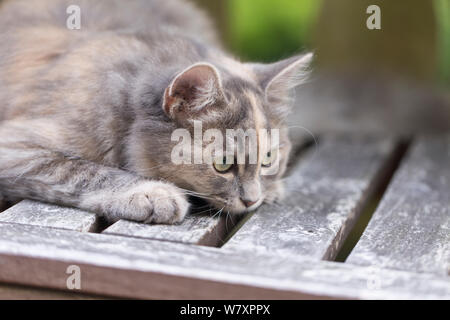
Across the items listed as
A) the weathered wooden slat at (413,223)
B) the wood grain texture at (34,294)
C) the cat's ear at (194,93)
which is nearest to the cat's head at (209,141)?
the cat's ear at (194,93)

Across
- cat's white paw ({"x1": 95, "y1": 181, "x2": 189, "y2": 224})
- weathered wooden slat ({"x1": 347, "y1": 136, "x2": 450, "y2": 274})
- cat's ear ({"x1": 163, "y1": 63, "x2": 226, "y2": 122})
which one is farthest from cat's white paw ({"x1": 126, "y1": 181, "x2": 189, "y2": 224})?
weathered wooden slat ({"x1": 347, "y1": 136, "x2": 450, "y2": 274})

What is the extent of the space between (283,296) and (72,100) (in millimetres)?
1089

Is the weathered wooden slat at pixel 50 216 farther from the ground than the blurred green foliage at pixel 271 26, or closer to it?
closer to it

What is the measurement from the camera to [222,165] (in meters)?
1.98

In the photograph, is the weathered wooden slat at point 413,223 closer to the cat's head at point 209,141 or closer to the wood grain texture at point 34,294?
the cat's head at point 209,141

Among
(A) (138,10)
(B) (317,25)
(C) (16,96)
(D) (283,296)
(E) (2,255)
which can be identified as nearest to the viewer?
(D) (283,296)

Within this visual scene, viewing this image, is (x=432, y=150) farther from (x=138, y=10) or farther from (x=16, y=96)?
(x=16, y=96)

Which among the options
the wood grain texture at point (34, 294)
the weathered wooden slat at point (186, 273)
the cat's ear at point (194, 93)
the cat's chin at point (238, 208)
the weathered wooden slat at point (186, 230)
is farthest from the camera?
the cat's chin at point (238, 208)

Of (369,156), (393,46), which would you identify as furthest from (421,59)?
(369,156)

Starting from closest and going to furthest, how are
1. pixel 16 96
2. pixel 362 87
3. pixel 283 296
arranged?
1. pixel 283 296
2. pixel 16 96
3. pixel 362 87

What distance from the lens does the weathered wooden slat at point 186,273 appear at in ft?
4.80

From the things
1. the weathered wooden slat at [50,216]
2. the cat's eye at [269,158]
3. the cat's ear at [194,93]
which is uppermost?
the cat's ear at [194,93]

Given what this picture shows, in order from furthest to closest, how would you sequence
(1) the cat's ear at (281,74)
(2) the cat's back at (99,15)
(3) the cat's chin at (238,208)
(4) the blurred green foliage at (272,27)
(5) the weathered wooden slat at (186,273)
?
(4) the blurred green foliage at (272,27) → (2) the cat's back at (99,15) → (1) the cat's ear at (281,74) → (3) the cat's chin at (238,208) → (5) the weathered wooden slat at (186,273)

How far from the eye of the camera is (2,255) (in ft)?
5.31
